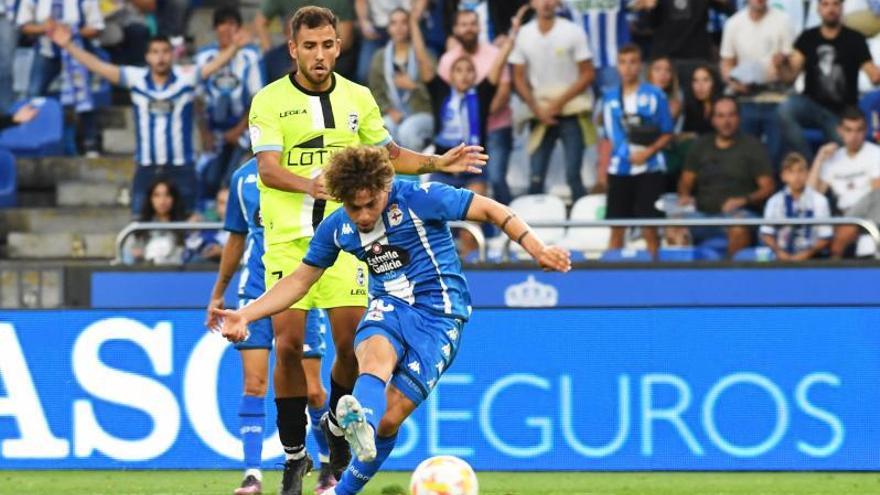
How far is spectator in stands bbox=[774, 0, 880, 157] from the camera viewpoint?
1581 cm

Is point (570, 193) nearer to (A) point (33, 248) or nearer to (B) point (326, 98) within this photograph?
(A) point (33, 248)

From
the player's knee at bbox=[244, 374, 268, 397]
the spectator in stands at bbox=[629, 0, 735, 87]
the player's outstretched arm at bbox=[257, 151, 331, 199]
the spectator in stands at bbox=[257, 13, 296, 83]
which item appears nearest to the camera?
A: the player's outstretched arm at bbox=[257, 151, 331, 199]

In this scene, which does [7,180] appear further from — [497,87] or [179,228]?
[497,87]

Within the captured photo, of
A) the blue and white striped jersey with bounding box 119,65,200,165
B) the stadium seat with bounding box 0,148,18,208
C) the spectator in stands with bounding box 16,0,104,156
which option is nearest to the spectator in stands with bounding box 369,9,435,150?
the blue and white striped jersey with bounding box 119,65,200,165

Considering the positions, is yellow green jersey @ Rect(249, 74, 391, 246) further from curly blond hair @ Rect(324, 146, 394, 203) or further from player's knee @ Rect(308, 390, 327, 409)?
curly blond hair @ Rect(324, 146, 394, 203)

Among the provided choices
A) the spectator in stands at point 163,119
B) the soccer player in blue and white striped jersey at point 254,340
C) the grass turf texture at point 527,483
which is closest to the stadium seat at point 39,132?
the spectator in stands at point 163,119

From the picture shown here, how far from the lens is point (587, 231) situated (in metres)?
15.8

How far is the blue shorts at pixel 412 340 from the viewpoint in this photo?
27.1ft

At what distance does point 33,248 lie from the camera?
1766cm

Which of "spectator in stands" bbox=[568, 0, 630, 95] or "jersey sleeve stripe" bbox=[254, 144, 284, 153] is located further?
"spectator in stands" bbox=[568, 0, 630, 95]

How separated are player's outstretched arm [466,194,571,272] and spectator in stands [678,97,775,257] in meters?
7.43

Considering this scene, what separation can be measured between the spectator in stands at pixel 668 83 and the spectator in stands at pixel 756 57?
49 centimetres

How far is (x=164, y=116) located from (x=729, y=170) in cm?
511

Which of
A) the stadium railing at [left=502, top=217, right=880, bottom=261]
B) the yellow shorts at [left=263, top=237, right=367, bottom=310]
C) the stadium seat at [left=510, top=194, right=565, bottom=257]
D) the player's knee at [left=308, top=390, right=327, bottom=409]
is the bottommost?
the player's knee at [left=308, top=390, right=327, bottom=409]
